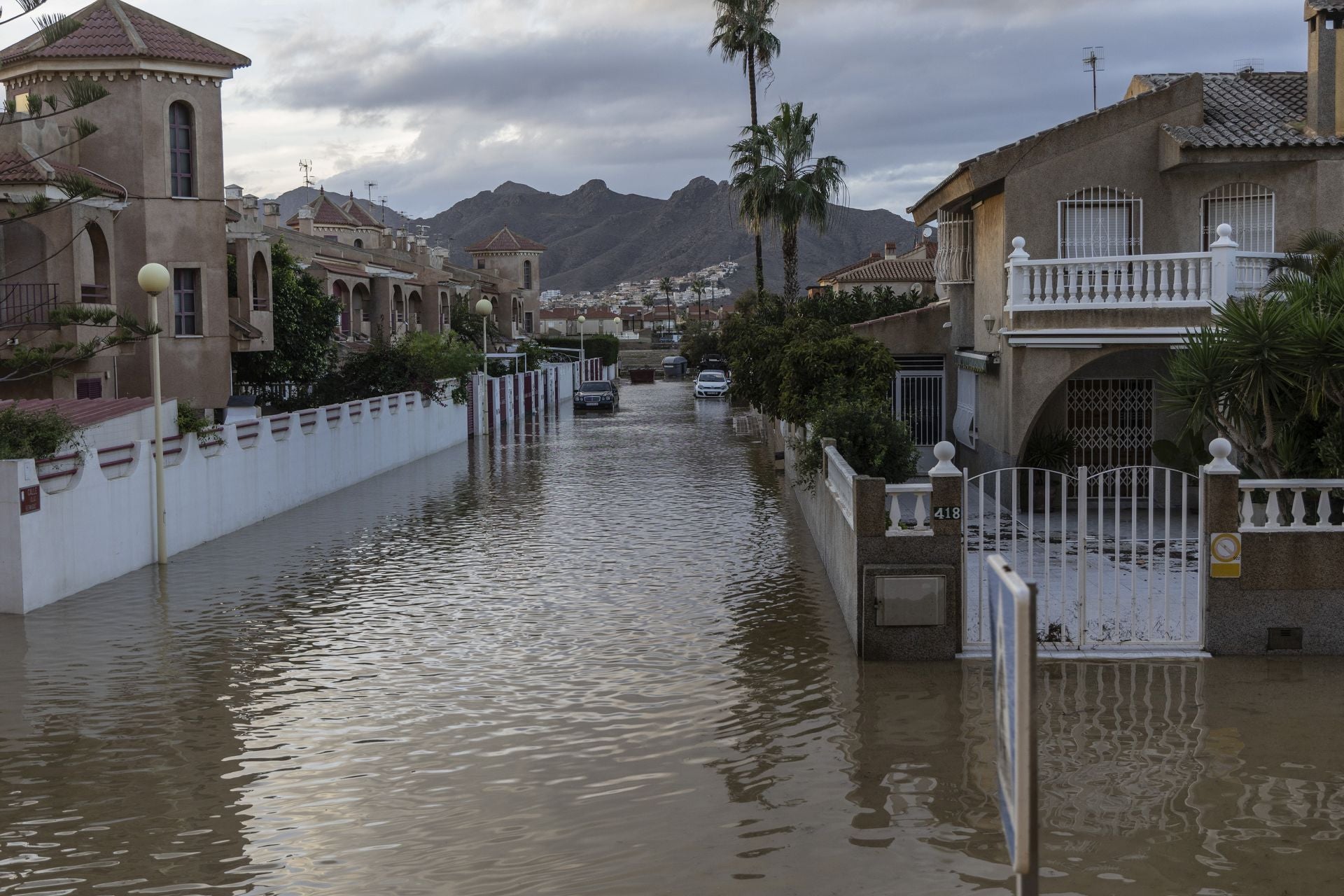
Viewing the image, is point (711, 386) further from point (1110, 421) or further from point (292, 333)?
point (1110, 421)

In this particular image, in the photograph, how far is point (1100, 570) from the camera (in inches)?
456

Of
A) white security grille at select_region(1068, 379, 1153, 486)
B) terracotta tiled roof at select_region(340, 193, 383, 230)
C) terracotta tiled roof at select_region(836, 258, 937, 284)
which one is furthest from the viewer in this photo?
terracotta tiled roof at select_region(340, 193, 383, 230)

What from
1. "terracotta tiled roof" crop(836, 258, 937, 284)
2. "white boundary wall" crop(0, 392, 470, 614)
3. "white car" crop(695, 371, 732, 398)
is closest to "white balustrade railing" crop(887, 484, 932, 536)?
"white boundary wall" crop(0, 392, 470, 614)

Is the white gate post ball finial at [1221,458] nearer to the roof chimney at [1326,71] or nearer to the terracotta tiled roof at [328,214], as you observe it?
the roof chimney at [1326,71]

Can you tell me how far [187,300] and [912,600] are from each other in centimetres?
2350

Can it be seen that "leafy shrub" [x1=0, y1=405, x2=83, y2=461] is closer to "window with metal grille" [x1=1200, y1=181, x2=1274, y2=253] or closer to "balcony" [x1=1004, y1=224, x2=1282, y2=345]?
"balcony" [x1=1004, y1=224, x2=1282, y2=345]

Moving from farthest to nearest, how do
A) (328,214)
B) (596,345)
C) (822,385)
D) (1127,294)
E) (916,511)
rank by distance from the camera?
(596,345) < (328,214) < (822,385) < (1127,294) < (916,511)

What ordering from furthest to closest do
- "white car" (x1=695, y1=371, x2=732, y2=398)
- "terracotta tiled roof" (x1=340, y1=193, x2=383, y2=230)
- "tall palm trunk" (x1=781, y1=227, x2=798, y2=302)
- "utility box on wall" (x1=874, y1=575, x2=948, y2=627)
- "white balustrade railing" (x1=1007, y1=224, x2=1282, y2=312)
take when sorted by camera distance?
"terracotta tiled roof" (x1=340, y1=193, x2=383, y2=230), "white car" (x1=695, y1=371, x2=732, y2=398), "tall palm trunk" (x1=781, y1=227, x2=798, y2=302), "white balustrade railing" (x1=1007, y1=224, x2=1282, y2=312), "utility box on wall" (x1=874, y1=575, x2=948, y2=627)

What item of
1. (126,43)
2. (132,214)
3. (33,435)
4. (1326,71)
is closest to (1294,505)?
(1326,71)

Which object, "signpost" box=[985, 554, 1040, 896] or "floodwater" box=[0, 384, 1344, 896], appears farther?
"floodwater" box=[0, 384, 1344, 896]

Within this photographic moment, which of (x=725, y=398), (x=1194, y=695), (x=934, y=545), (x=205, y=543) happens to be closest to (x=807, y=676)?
(x=934, y=545)

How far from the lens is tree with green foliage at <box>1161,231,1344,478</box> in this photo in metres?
13.3

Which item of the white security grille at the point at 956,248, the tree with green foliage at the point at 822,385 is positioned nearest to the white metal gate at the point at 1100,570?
the tree with green foliage at the point at 822,385

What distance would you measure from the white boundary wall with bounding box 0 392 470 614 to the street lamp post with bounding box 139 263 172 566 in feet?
0.43
